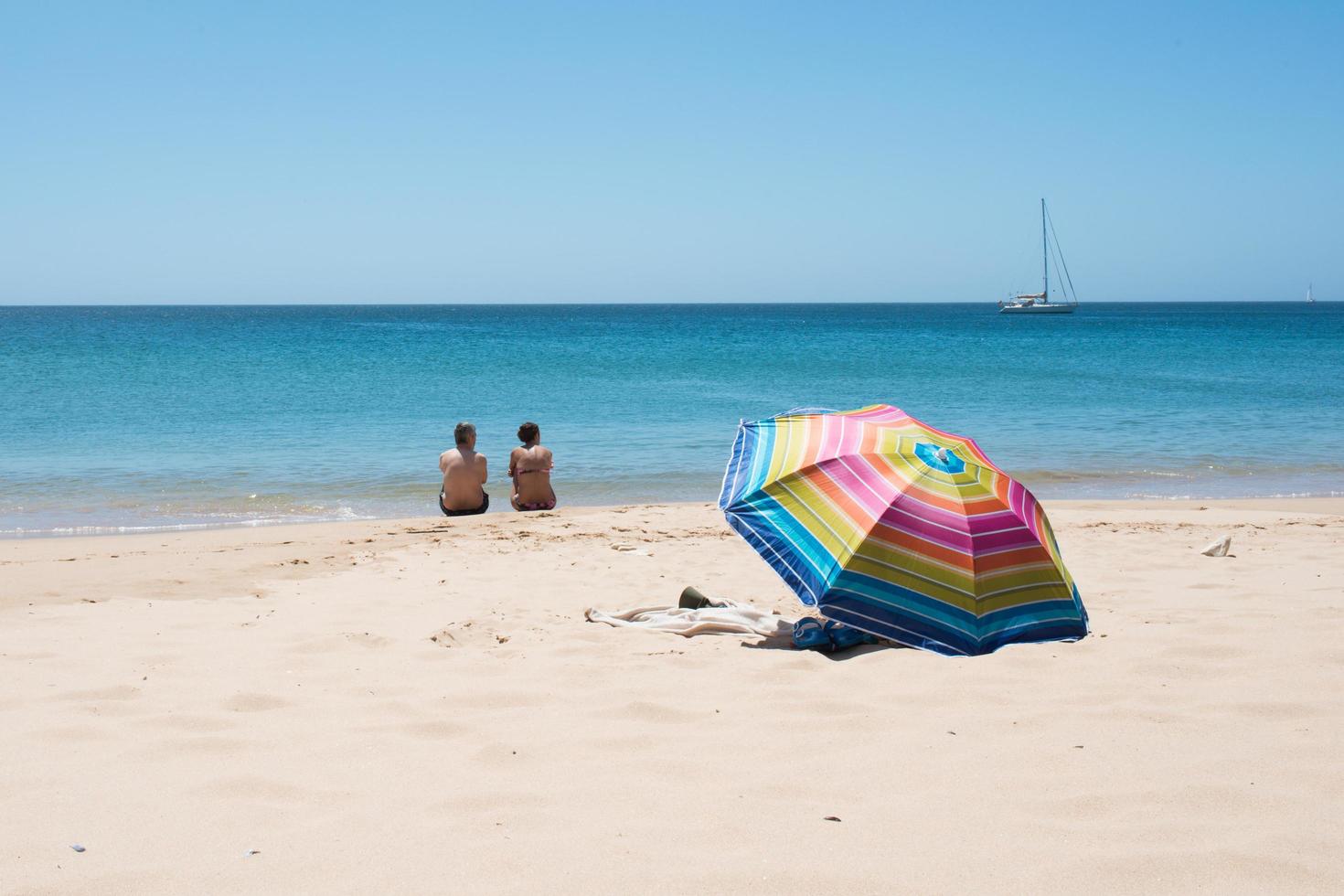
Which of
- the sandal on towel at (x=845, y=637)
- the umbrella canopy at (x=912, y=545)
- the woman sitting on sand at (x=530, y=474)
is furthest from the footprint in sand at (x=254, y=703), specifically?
the woman sitting on sand at (x=530, y=474)

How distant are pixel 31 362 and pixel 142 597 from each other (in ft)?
111

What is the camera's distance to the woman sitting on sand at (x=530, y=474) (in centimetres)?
1055

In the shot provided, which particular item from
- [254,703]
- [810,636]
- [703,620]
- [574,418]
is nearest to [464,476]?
[703,620]

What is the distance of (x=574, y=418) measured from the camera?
20875 millimetres

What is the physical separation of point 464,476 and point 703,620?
211 inches

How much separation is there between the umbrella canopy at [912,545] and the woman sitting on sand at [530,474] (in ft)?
18.7

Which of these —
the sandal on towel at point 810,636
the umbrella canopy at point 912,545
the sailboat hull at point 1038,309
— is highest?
the sailboat hull at point 1038,309

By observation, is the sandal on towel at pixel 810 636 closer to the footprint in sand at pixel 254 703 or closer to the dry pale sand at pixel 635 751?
the dry pale sand at pixel 635 751

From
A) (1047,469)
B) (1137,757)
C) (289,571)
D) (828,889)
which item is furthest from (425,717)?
(1047,469)

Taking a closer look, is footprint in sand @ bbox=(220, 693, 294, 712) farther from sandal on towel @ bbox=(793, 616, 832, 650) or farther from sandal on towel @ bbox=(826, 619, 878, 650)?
sandal on towel @ bbox=(826, 619, 878, 650)

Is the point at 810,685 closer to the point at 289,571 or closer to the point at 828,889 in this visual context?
the point at 828,889

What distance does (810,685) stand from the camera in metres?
4.52

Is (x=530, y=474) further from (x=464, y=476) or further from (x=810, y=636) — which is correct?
(x=810, y=636)

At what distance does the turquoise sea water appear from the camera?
13.1 meters
